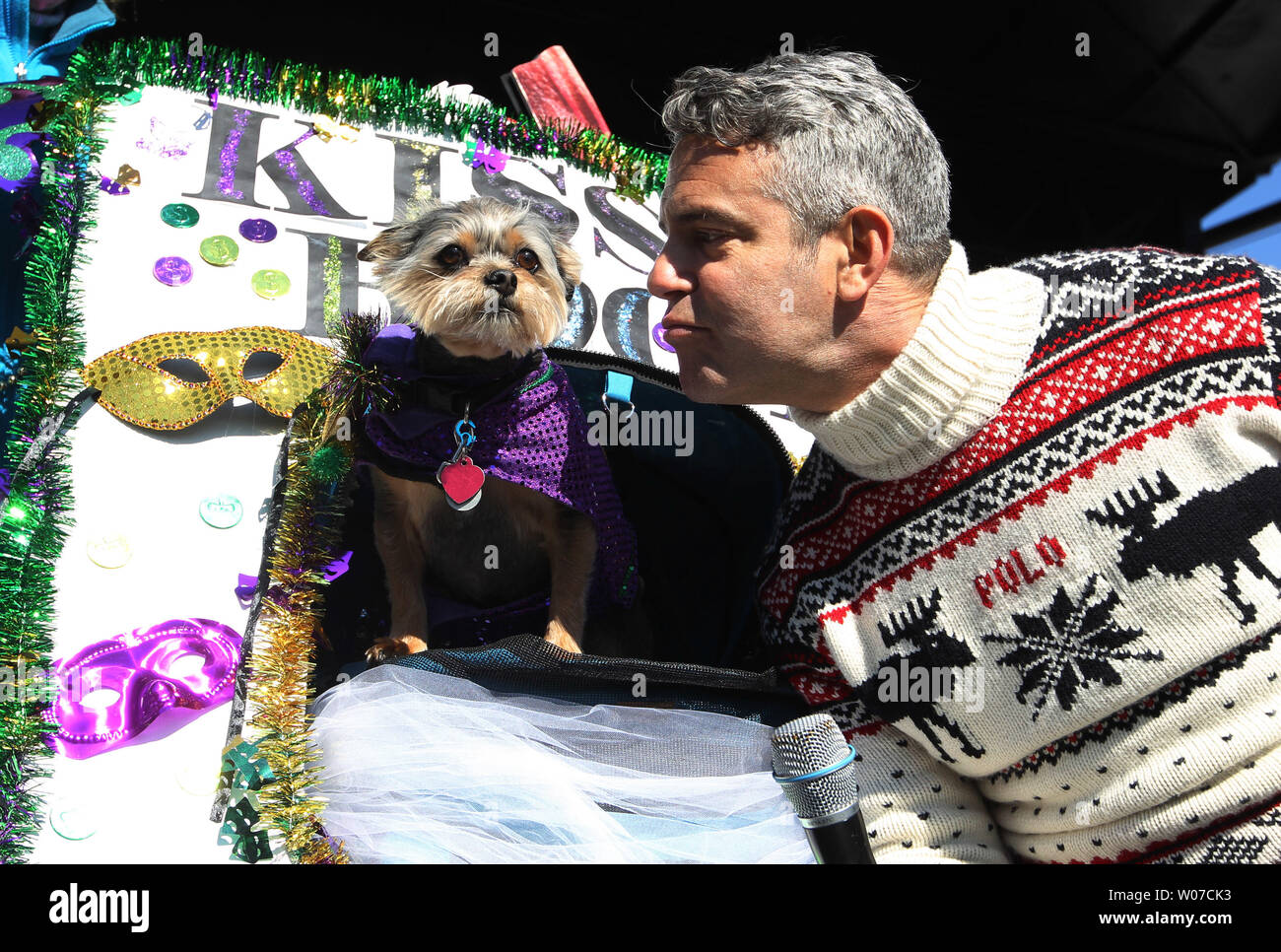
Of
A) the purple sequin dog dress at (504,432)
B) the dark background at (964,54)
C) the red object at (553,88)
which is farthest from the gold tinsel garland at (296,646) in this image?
the dark background at (964,54)

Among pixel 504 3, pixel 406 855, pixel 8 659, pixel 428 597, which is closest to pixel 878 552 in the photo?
pixel 406 855

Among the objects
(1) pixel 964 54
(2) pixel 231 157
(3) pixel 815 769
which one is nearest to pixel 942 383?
(3) pixel 815 769

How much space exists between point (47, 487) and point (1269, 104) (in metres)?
6.66

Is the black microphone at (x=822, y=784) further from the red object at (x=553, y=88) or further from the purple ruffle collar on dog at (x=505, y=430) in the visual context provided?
the red object at (x=553, y=88)

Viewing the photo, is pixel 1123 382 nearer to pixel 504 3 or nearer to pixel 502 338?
pixel 502 338

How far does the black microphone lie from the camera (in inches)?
44.6

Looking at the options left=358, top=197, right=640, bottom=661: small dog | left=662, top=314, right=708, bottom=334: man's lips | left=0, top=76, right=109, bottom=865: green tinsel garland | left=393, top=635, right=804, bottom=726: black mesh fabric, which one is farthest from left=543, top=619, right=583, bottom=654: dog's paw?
left=0, top=76, right=109, bottom=865: green tinsel garland

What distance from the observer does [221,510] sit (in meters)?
2.14

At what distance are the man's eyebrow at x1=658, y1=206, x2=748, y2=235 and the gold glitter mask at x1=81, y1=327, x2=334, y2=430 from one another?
1016mm

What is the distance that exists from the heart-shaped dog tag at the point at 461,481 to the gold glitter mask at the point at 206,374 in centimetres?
39

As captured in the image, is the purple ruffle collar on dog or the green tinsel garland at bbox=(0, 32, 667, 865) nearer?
the green tinsel garland at bbox=(0, 32, 667, 865)

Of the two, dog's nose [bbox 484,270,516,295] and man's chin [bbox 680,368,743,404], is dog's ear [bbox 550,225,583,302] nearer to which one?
dog's nose [bbox 484,270,516,295]

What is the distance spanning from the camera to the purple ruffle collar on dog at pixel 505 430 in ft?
7.28

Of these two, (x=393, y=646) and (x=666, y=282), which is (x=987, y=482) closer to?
(x=666, y=282)
